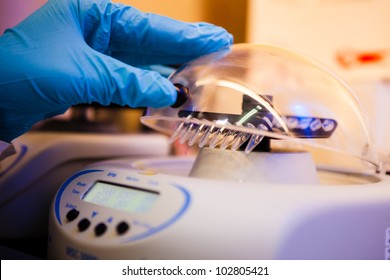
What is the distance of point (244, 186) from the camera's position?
0.41 meters

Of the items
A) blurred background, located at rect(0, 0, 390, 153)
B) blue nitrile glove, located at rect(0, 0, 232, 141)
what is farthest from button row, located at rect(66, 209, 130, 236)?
blurred background, located at rect(0, 0, 390, 153)

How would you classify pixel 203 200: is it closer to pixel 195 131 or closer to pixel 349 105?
pixel 195 131

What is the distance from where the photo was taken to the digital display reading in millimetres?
420

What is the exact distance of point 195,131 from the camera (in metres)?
0.50

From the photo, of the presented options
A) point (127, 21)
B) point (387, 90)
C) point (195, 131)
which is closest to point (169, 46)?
point (127, 21)

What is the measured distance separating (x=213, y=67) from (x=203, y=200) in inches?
8.9

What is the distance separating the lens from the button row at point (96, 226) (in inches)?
15.6

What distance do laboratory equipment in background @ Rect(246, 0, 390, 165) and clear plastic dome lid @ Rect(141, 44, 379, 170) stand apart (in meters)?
0.43

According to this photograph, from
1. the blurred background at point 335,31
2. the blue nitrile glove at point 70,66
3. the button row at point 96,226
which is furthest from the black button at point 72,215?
the blurred background at point 335,31

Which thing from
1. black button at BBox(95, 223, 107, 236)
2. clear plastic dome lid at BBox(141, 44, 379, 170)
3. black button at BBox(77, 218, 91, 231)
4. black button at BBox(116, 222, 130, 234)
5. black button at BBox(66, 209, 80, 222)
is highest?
clear plastic dome lid at BBox(141, 44, 379, 170)

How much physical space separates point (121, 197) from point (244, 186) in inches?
5.4

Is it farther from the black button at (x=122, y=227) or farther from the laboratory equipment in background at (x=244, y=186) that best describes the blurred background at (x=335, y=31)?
the black button at (x=122, y=227)

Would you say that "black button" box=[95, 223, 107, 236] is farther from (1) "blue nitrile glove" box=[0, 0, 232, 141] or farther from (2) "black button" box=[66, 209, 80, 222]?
(1) "blue nitrile glove" box=[0, 0, 232, 141]

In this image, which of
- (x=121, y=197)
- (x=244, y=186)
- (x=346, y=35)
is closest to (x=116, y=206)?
(x=121, y=197)
